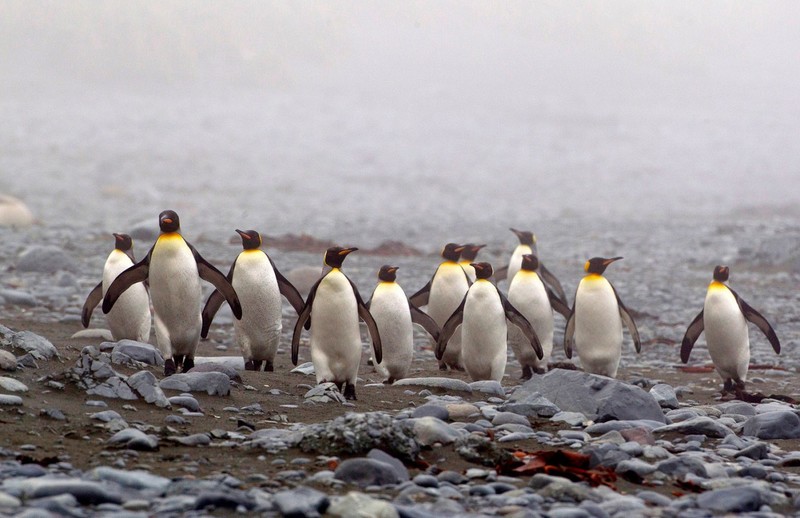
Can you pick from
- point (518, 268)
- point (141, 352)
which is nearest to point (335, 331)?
point (141, 352)

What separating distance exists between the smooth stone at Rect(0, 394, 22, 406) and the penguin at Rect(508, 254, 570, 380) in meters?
3.95

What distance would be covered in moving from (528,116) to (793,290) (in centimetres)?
3990

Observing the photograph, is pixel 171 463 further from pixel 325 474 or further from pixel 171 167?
pixel 171 167


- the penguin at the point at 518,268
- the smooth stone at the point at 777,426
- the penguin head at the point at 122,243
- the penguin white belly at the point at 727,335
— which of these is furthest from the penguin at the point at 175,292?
the penguin at the point at 518,268

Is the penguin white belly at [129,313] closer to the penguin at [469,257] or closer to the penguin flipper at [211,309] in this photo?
the penguin flipper at [211,309]

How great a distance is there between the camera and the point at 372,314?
719 cm

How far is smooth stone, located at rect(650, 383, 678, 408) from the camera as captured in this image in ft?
20.5

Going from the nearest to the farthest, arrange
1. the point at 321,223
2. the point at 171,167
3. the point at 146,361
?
1. the point at 146,361
2. the point at 321,223
3. the point at 171,167

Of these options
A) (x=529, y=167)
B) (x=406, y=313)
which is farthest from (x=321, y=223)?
(x=529, y=167)

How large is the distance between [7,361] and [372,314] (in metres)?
2.66

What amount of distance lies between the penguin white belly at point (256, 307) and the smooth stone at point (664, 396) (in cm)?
229

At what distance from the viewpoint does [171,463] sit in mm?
4090

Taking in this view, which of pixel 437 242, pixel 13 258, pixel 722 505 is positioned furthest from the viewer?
pixel 437 242

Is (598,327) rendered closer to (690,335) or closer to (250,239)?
(690,335)
